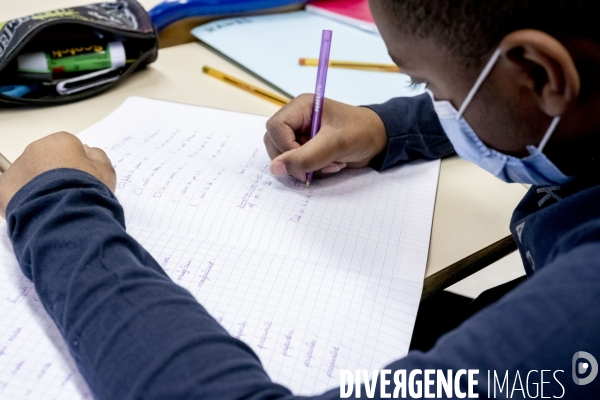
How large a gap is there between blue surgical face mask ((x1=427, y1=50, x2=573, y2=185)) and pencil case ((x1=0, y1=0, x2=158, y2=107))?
60 cm

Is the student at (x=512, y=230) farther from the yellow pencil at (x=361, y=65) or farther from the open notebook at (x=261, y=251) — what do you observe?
the yellow pencil at (x=361, y=65)

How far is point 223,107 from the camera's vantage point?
2.77ft

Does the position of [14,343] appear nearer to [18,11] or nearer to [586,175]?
[586,175]

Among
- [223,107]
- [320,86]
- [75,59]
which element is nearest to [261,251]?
[320,86]

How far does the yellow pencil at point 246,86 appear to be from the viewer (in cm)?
87

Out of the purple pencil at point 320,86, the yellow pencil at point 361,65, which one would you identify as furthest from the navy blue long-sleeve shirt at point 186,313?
the yellow pencil at point 361,65

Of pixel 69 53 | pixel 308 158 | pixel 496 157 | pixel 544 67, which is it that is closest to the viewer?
pixel 544 67

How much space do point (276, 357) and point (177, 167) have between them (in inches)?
13.0

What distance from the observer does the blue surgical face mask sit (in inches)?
19.1

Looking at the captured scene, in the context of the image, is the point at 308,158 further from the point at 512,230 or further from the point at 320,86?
the point at 512,230

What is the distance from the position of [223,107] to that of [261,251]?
0.38 metres

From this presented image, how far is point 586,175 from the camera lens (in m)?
0.50

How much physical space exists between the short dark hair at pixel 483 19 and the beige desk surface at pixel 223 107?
232mm

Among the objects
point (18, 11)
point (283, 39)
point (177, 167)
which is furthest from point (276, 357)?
point (18, 11)
